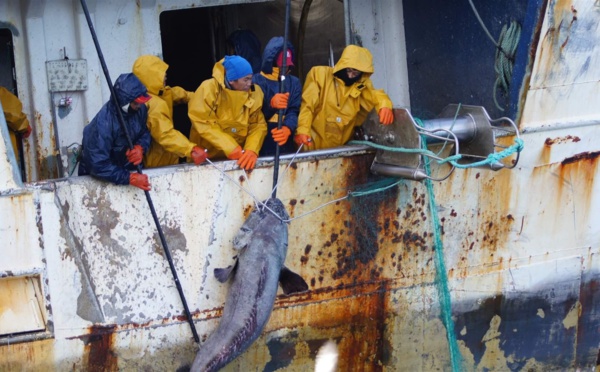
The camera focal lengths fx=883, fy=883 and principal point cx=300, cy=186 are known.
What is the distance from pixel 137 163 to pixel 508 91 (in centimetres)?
242

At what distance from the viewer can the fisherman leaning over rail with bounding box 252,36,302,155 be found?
531 centimetres

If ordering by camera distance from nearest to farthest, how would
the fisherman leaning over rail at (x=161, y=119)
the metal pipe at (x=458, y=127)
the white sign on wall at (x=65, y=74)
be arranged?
the fisherman leaning over rail at (x=161, y=119) → the metal pipe at (x=458, y=127) → the white sign on wall at (x=65, y=74)

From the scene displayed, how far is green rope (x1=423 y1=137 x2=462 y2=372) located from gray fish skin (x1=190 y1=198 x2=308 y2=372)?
3.43 feet

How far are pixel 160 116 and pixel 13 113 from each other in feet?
3.71

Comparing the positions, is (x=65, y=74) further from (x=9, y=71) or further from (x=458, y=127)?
(x=458, y=127)

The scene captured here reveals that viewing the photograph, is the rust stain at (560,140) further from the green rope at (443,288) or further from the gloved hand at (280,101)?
the gloved hand at (280,101)

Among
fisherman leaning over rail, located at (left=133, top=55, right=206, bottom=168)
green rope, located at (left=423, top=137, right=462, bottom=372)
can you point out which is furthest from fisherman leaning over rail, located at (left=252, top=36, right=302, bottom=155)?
green rope, located at (left=423, top=137, right=462, bottom=372)

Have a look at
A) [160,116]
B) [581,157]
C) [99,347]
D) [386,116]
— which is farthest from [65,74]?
[581,157]

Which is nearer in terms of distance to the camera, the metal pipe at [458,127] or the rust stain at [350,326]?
the metal pipe at [458,127]

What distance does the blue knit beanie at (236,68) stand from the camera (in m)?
5.18

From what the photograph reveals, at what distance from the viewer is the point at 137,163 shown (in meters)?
4.87

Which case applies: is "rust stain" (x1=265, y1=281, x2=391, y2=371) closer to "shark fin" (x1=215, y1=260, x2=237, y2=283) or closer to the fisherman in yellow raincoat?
"shark fin" (x1=215, y1=260, x2=237, y2=283)

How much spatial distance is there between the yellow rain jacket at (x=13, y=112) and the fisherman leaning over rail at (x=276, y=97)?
153cm

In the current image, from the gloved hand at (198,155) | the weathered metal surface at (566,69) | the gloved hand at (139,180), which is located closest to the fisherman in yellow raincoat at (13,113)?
the gloved hand at (139,180)
